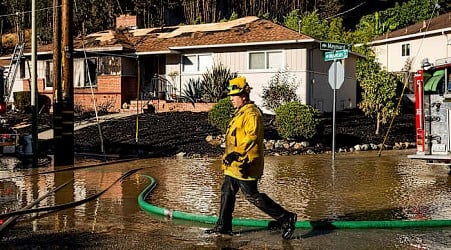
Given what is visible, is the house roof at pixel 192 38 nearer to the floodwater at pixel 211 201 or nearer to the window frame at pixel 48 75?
the window frame at pixel 48 75

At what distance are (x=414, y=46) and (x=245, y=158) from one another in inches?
1500

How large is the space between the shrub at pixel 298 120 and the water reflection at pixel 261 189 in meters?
2.69

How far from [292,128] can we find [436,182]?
25.3 ft

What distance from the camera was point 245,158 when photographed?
288 inches

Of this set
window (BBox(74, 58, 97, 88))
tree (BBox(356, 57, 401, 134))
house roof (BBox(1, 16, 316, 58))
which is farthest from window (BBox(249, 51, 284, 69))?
window (BBox(74, 58, 97, 88))

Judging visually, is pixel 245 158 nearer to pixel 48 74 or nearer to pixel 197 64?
pixel 197 64

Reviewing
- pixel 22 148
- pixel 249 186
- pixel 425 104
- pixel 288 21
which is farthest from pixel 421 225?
pixel 288 21

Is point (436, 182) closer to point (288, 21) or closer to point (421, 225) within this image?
point (421, 225)

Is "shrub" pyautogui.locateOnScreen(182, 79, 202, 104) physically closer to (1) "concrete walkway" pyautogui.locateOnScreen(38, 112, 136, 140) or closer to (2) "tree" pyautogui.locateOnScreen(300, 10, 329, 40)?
(1) "concrete walkway" pyautogui.locateOnScreen(38, 112, 136, 140)

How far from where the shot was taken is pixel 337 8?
55.7 meters

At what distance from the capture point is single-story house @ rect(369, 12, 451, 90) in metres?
38.8

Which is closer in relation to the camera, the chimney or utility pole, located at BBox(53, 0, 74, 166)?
utility pole, located at BBox(53, 0, 74, 166)

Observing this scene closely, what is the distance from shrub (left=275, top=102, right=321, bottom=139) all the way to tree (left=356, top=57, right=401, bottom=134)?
348 centimetres

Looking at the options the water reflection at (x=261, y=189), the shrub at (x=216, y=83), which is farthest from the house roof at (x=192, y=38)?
the water reflection at (x=261, y=189)
